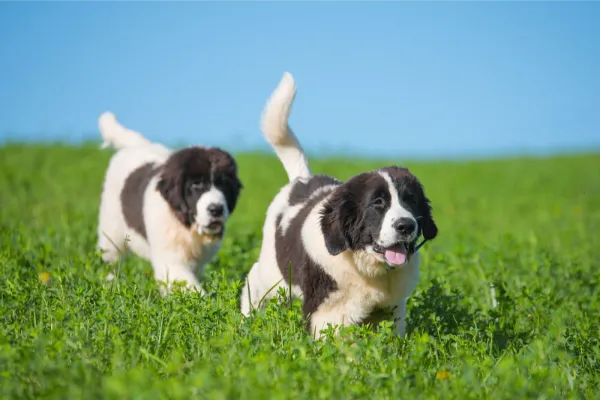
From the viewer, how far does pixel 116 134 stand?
Answer: 844cm

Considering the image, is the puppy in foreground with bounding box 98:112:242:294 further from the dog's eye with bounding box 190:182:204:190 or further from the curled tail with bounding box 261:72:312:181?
the curled tail with bounding box 261:72:312:181

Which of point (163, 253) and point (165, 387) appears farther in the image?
point (163, 253)

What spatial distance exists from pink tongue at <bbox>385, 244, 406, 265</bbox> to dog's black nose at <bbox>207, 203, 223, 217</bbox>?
2095mm

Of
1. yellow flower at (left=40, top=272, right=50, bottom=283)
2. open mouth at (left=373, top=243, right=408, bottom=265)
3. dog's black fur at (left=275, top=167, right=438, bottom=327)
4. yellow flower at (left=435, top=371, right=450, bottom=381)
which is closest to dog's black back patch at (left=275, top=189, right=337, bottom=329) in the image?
dog's black fur at (left=275, top=167, right=438, bottom=327)

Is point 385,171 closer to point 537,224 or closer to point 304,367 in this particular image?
point 304,367

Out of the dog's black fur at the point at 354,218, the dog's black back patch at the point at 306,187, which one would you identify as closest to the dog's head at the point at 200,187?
the dog's black back patch at the point at 306,187

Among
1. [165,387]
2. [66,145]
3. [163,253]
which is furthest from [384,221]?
[66,145]

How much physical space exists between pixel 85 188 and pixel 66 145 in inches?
239

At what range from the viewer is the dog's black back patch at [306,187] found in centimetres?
563

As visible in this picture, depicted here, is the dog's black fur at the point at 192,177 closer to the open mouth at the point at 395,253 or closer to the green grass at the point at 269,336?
the green grass at the point at 269,336

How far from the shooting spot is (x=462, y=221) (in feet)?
45.2

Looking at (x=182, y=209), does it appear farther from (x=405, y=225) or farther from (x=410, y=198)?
(x=405, y=225)

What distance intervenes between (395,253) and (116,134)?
4739mm

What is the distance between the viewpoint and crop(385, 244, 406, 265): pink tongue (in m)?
4.64
